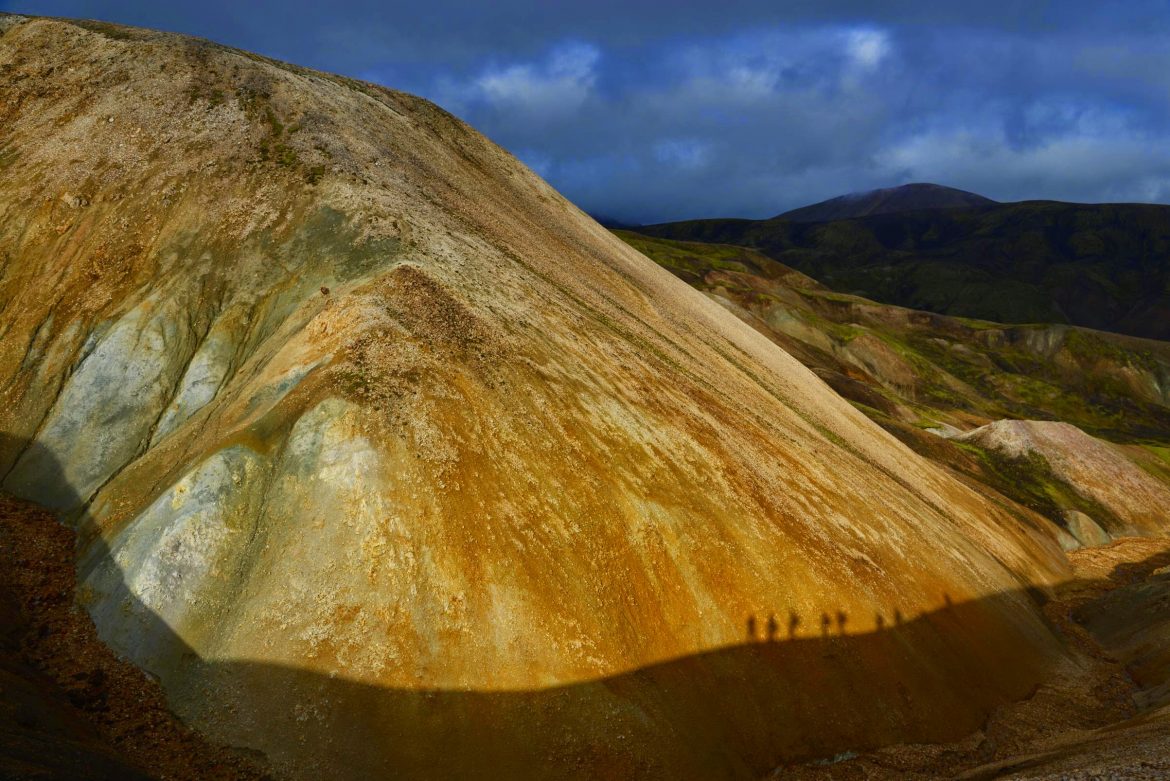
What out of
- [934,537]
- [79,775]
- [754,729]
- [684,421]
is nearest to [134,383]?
[79,775]

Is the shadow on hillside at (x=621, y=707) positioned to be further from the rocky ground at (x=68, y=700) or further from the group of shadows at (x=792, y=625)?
the rocky ground at (x=68, y=700)

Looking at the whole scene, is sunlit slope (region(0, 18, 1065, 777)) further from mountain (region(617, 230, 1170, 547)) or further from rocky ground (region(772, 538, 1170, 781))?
mountain (region(617, 230, 1170, 547))

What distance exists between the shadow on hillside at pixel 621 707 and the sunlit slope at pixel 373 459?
3.7 inches

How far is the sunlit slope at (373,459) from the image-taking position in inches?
658

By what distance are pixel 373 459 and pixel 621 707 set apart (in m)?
9.05

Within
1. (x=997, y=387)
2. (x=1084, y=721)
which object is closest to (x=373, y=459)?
(x=1084, y=721)

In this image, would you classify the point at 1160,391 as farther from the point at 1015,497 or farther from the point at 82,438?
the point at 82,438

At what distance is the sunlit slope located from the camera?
16.7 metres

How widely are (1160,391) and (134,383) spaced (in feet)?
619

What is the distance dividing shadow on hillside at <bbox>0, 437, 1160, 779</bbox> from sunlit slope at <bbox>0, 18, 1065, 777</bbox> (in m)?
0.10

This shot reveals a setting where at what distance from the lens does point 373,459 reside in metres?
18.2

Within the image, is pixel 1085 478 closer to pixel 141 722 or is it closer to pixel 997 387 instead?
pixel 141 722

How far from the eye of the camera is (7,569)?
1806 centimetres

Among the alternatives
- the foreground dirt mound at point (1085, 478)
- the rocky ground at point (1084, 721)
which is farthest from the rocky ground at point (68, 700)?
the foreground dirt mound at point (1085, 478)
